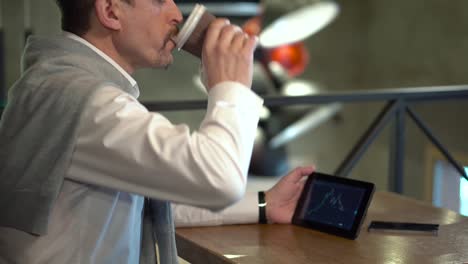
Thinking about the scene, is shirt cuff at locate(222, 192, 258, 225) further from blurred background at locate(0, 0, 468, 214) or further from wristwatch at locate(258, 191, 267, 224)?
blurred background at locate(0, 0, 468, 214)

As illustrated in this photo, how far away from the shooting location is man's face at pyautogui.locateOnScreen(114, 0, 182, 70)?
146 centimetres

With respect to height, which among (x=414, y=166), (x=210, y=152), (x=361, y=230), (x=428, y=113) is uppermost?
(x=210, y=152)

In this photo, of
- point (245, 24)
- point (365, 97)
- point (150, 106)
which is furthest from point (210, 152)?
point (245, 24)

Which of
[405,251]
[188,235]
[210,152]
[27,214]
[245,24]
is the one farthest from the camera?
[245,24]

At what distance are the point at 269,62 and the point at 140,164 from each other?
739 cm

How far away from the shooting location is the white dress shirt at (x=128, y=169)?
4.18 feet

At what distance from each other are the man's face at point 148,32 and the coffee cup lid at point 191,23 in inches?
1.2

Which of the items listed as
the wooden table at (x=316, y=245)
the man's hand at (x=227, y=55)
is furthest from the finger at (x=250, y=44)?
the wooden table at (x=316, y=245)

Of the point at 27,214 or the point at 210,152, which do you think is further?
the point at 27,214

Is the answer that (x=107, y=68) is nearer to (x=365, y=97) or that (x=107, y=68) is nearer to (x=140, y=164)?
(x=140, y=164)

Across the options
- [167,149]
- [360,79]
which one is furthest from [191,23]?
[360,79]

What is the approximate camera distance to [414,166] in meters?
8.88

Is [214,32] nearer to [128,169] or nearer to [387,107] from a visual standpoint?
[128,169]

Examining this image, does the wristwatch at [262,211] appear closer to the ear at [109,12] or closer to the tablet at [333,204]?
the tablet at [333,204]
